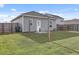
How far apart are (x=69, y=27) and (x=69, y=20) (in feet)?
0.31

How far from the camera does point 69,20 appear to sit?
3.47 meters

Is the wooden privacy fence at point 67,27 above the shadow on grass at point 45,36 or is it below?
above

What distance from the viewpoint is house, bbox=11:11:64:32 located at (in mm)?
3445

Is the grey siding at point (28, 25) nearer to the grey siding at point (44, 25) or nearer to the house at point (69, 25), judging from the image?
the grey siding at point (44, 25)

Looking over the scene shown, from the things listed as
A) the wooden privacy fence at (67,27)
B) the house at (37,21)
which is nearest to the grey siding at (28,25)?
the house at (37,21)

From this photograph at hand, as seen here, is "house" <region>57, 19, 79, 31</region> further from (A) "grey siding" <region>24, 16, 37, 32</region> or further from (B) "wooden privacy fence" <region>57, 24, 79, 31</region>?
(A) "grey siding" <region>24, 16, 37, 32</region>

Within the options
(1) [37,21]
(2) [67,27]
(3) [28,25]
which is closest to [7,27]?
(3) [28,25]

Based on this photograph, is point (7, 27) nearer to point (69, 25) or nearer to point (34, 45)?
point (34, 45)

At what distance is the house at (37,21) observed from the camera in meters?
3.45

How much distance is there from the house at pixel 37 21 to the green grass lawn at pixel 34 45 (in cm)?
11
